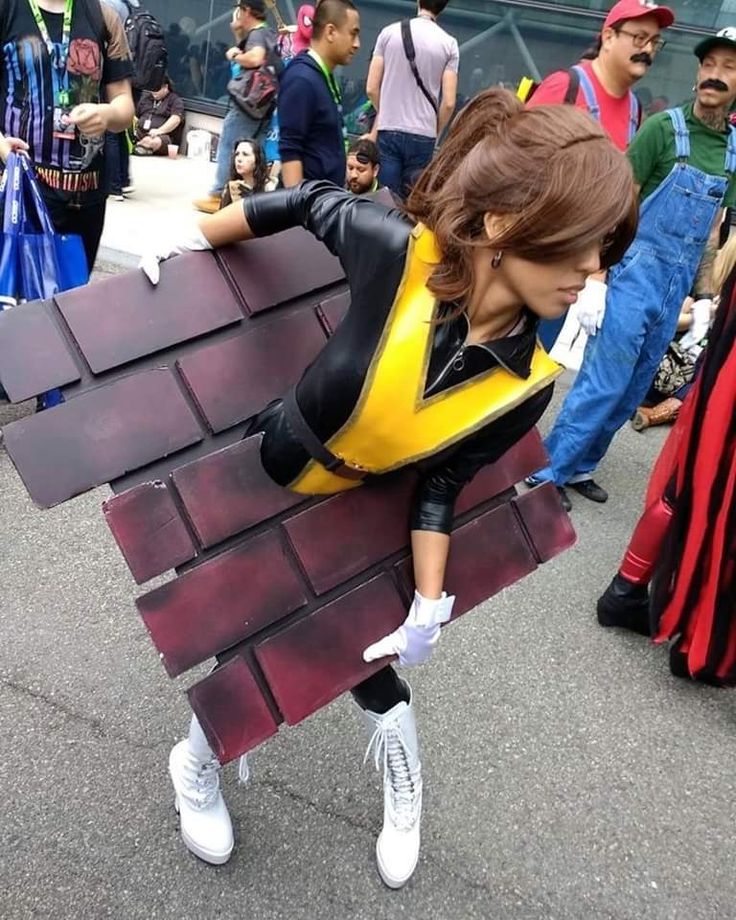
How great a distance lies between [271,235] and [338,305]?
A: 18 cm

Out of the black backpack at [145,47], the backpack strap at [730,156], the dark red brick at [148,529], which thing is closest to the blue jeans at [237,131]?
the black backpack at [145,47]

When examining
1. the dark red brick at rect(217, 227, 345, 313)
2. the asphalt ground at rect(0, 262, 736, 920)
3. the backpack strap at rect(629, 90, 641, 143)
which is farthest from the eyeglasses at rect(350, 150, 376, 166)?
the dark red brick at rect(217, 227, 345, 313)

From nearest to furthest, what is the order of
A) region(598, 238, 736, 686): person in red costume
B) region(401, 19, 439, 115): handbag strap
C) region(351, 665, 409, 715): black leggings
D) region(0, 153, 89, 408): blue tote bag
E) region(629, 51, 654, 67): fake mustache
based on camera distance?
region(351, 665, 409, 715): black leggings
region(598, 238, 736, 686): person in red costume
region(0, 153, 89, 408): blue tote bag
region(629, 51, 654, 67): fake mustache
region(401, 19, 439, 115): handbag strap

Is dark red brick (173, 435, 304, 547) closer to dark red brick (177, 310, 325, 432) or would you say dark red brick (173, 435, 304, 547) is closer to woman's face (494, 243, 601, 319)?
dark red brick (177, 310, 325, 432)

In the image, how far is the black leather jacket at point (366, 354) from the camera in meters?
1.19

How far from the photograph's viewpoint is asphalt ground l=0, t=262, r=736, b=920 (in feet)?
5.56

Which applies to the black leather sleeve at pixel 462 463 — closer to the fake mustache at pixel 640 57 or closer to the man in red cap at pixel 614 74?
the man in red cap at pixel 614 74

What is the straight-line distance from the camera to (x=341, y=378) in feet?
4.05

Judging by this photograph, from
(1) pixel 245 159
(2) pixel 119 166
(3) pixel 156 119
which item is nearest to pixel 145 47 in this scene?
(3) pixel 156 119

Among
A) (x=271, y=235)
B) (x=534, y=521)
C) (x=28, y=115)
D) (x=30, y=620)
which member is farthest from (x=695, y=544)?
(x=28, y=115)

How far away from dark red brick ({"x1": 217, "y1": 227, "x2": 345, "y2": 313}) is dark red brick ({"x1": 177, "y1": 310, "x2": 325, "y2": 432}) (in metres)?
0.05

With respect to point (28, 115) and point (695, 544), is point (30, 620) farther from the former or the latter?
point (695, 544)

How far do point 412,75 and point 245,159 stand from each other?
3.89 feet

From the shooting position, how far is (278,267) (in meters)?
1.47
